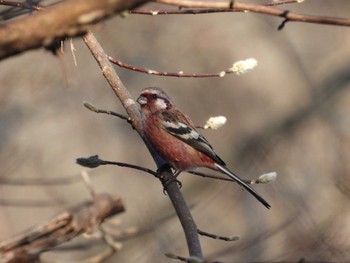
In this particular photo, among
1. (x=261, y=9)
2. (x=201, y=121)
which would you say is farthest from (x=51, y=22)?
(x=201, y=121)

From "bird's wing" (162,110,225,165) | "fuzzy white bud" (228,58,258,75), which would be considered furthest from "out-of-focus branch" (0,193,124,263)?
"bird's wing" (162,110,225,165)

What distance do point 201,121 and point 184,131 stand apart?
176 inches

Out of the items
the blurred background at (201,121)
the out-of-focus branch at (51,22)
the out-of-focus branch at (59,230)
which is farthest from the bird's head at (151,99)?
the out-of-focus branch at (51,22)

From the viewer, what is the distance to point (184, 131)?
184 inches

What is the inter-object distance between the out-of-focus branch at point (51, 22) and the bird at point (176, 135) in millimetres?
2438

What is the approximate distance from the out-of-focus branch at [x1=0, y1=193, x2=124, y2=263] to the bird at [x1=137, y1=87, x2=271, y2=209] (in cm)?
86

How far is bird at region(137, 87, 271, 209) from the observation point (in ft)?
14.4

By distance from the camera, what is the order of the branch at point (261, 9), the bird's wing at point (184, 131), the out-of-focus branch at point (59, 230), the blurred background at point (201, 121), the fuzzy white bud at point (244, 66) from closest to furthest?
the branch at point (261, 9), the out-of-focus branch at point (59, 230), the fuzzy white bud at point (244, 66), the bird's wing at point (184, 131), the blurred background at point (201, 121)

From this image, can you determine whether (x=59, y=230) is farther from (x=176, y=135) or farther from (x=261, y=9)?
(x=176, y=135)

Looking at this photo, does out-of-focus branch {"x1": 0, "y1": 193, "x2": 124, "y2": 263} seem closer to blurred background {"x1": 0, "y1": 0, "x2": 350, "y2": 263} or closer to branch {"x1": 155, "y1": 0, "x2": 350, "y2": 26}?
branch {"x1": 155, "y1": 0, "x2": 350, "y2": 26}

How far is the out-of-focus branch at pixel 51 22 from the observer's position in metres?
1.81

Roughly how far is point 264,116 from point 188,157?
17.3ft

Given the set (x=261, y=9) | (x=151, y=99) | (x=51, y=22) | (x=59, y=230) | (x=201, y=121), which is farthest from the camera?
(x=201, y=121)

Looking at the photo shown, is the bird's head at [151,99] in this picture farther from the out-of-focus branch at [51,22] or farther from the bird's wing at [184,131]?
the out-of-focus branch at [51,22]
